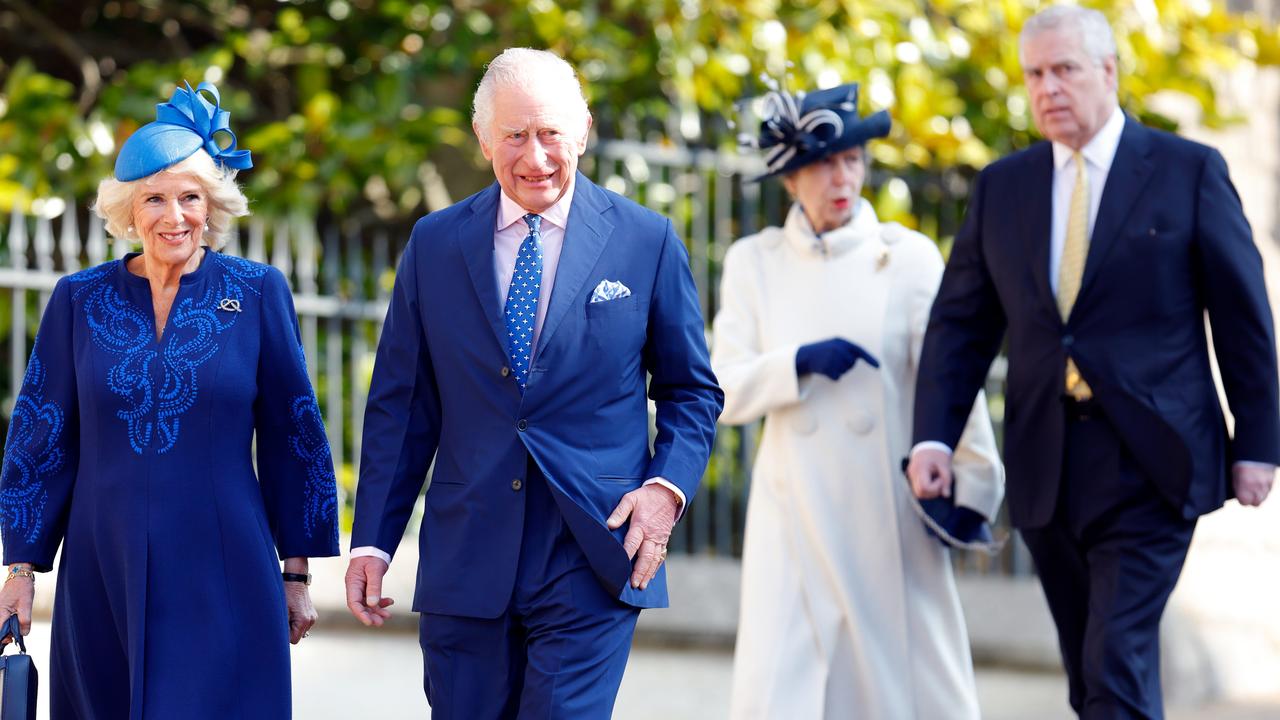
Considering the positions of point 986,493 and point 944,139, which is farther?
point 944,139

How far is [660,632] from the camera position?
7.86m

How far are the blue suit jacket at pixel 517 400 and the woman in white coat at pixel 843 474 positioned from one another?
1.39 m

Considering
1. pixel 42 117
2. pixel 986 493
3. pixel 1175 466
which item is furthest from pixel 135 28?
pixel 1175 466

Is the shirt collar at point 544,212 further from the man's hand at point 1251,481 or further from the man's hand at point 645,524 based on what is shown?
the man's hand at point 1251,481

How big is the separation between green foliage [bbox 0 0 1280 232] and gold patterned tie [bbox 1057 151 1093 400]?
112 inches

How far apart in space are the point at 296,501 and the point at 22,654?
0.64m

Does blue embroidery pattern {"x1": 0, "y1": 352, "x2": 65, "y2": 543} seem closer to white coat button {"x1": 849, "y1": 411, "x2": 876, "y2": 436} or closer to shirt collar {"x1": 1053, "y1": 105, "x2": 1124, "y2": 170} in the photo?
white coat button {"x1": 849, "y1": 411, "x2": 876, "y2": 436}

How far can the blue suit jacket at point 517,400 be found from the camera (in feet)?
12.7

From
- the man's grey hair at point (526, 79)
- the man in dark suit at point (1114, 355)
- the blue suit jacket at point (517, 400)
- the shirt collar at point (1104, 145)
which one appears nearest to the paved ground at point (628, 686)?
the man in dark suit at point (1114, 355)

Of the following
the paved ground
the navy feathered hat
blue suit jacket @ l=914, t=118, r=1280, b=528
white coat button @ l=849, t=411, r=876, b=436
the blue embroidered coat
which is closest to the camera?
the blue embroidered coat

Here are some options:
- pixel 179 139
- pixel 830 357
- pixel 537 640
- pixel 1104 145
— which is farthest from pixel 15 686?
pixel 1104 145

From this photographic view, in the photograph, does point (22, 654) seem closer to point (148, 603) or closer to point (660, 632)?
point (148, 603)

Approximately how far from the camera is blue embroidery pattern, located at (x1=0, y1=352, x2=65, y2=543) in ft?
13.5

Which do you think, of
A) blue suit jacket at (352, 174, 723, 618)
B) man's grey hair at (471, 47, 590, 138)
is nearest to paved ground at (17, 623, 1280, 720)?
blue suit jacket at (352, 174, 723, 618)
